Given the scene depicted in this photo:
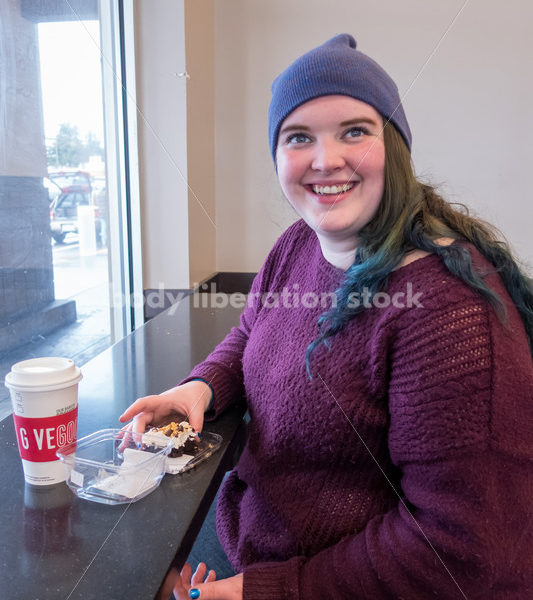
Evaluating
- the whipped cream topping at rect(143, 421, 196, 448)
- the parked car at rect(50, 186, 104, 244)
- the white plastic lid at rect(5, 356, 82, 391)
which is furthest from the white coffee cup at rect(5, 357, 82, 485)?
the parked car at rect(50, 186, 104, 244)

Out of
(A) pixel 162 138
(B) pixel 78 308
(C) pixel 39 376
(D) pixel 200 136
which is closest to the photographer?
(C) pixel 39 376

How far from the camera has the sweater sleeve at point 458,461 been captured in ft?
1.65

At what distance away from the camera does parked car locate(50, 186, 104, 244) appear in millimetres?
1162

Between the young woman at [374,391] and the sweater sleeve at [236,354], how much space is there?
3 cm

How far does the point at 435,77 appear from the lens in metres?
1.72

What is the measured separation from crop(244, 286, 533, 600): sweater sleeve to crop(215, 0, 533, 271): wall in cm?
117

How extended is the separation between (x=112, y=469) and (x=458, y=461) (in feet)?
1.25

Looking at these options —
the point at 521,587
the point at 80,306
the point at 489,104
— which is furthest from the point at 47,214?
the point at 489,104

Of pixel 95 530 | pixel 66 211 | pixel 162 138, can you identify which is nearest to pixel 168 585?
pixel 95 530

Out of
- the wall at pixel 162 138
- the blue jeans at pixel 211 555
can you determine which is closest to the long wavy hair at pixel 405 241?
the blue jeans at pixel 211 555

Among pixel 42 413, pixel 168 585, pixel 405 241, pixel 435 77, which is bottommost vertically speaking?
pixel 168 585

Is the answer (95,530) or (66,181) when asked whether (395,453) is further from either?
(66,181)

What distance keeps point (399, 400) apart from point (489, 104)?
149 cm

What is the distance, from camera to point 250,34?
179 cm
